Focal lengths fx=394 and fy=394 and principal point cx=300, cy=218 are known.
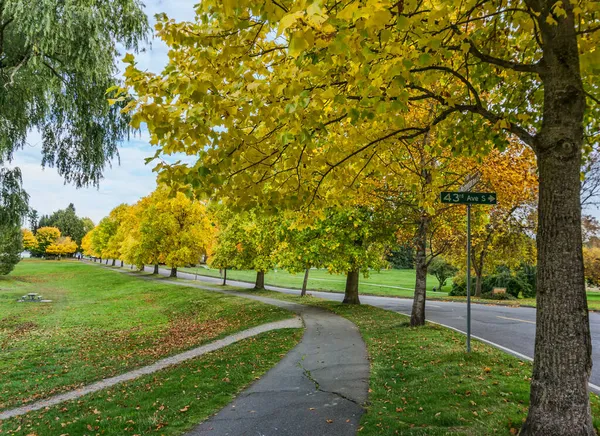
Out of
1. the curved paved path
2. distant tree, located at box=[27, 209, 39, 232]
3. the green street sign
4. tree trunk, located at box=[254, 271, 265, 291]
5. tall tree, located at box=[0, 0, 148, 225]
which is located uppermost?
tall tree, located at box=[0, 0, 148, 225]

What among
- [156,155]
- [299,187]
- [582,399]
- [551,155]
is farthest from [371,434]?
[156,155]

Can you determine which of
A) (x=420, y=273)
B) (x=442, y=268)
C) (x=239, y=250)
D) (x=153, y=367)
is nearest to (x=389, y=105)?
(x=153, y=367)

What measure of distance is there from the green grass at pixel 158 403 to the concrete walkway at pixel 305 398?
343 mm

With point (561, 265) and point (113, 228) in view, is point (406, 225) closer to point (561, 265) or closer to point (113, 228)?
point (561, 265)

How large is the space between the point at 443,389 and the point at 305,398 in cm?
206

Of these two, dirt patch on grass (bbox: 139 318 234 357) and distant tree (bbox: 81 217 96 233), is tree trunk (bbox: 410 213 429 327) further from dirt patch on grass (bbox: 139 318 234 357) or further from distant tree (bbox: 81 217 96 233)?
distant tree (bbox: 81 217 96 233)

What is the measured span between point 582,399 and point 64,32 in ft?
32.3

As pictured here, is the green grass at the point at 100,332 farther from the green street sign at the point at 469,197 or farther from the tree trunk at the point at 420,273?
the green street sign at the point at 469,197

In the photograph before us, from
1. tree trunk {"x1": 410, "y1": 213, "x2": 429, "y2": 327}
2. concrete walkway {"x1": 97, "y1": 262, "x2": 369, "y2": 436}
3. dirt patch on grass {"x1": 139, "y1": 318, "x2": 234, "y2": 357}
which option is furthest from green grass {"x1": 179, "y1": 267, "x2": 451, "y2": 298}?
concrete walkway {"x1": 97, "y1": 262, "x2": 369, "y2": 436}

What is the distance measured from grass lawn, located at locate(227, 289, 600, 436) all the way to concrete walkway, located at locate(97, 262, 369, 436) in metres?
0.28

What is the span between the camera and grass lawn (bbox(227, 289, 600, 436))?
4.62 meters

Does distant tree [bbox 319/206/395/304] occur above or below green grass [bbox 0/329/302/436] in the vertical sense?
above

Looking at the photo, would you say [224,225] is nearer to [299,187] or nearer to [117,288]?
[117,288]

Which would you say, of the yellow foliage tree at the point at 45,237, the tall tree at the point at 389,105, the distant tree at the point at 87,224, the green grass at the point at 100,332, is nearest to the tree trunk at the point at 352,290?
the green grass at the point at 100,332
